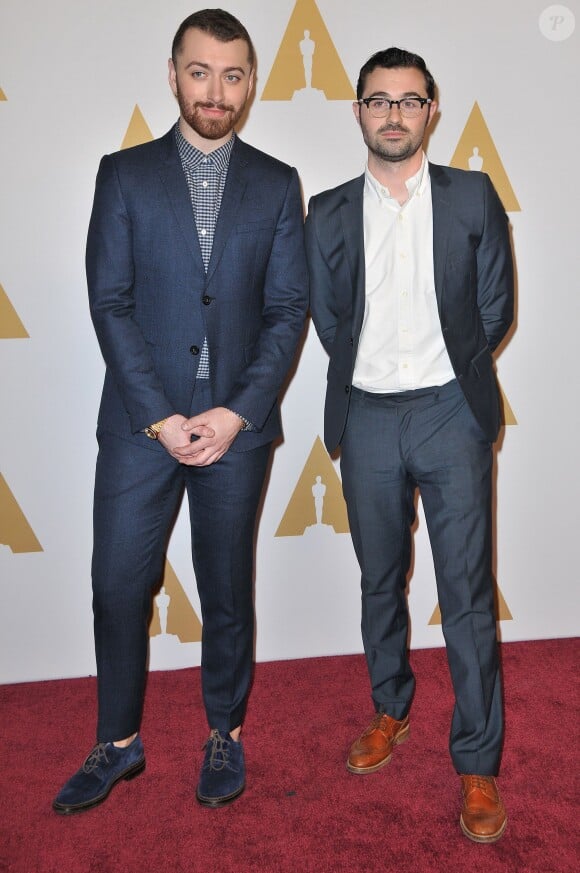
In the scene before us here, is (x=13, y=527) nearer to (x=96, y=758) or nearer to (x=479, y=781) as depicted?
(x=96, y=758)

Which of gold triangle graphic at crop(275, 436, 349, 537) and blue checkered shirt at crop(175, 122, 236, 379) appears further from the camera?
gold triangle graphic at crop(275, 436, 349, 537)

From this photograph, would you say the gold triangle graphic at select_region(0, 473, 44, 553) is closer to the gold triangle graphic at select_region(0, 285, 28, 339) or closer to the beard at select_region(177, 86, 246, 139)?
the gold triangle graphic at select_region(0, 285, 28, 339)

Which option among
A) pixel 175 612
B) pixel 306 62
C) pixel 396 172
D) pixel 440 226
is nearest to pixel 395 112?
pixel 396 172

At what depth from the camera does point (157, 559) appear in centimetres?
230

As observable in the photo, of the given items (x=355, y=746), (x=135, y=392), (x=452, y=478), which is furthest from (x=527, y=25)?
(x=355, y=746)

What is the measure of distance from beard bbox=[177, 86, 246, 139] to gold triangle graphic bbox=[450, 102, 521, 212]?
3.31 feet

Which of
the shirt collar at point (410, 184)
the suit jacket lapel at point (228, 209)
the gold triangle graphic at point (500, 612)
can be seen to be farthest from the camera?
the gold triangle graphic at point (500, 612)

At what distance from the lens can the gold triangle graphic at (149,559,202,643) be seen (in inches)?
120

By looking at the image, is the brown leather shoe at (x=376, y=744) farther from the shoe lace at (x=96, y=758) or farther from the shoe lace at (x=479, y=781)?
the shoe lace at (x=96, y=758)

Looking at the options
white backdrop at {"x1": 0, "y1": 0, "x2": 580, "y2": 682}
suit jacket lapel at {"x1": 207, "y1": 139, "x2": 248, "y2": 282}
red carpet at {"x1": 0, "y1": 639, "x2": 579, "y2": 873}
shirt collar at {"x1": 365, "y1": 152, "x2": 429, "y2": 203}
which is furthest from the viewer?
white backdrop at {"x1": 0, "y1": 0, "x2": 580, "y2": 682}

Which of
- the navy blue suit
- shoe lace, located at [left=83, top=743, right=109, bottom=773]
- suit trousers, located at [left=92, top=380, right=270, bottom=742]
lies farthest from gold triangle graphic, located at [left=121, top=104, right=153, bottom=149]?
shoe lace, located at [left=83, top=743, right=109, bottom=773]

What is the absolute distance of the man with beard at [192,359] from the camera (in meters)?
2.14

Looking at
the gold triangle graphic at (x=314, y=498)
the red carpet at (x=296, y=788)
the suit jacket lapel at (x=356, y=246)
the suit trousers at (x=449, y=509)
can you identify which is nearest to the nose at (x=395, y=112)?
the suit jacket lapel at (x=356, y=246)

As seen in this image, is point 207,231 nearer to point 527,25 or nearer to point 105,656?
point 105,656
